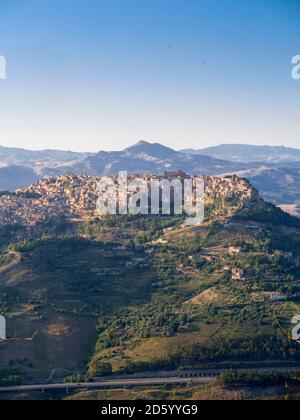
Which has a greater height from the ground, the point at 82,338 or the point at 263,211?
the point at 263,211

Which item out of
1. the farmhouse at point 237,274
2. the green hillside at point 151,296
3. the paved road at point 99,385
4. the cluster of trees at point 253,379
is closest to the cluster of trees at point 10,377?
the paved road at point 99,385

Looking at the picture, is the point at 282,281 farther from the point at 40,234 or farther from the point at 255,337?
the point at 40,234

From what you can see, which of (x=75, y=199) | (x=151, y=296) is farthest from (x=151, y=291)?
(x=75, y=199)

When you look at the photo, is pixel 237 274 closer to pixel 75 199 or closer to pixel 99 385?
pixel 99 385

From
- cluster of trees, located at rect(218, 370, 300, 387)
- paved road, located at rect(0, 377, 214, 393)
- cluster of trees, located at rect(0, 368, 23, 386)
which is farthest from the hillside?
cluster of trees, located at rect(218, 370, 300, 387)

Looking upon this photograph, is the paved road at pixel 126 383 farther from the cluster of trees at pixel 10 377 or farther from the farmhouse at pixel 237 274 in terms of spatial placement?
the farmhouse at pixel 237 274
